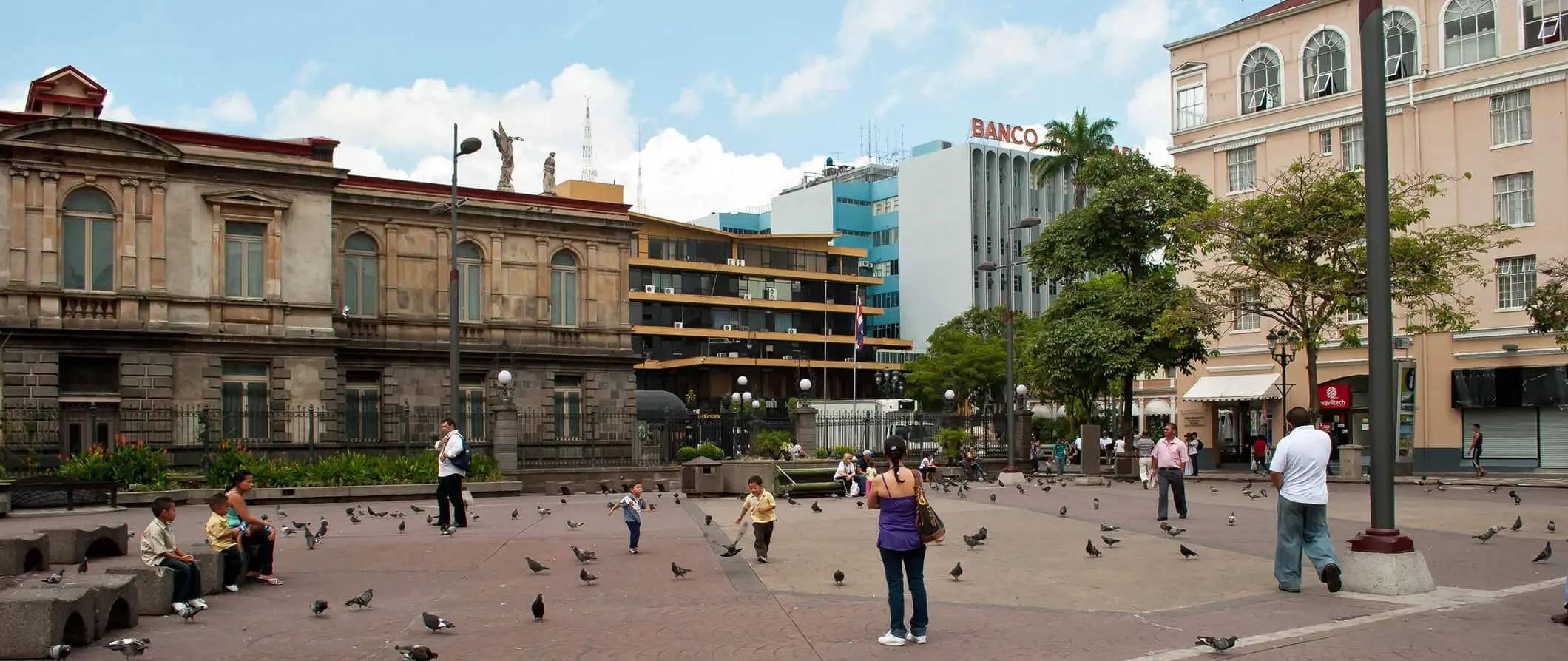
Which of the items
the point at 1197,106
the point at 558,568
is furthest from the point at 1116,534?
the point at 1197,106

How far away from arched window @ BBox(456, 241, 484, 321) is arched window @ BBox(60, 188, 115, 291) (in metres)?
10.3

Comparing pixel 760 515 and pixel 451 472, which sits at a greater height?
pixel 451 472

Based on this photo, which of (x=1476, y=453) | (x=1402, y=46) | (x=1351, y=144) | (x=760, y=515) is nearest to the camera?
(x=760, y=515)

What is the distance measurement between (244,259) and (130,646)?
1086 inches

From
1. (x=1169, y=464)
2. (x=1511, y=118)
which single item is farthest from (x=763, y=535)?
(x=1511, y=118)

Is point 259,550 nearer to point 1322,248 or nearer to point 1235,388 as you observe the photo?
point 1322,248

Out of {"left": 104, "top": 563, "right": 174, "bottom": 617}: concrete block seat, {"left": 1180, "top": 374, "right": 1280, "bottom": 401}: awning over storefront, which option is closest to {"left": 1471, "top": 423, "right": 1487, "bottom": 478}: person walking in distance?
{"left": 1180, "top": 374, "right": 1280, "bottom": 401}: awning over storefront

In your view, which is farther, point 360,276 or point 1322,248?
point 360,276

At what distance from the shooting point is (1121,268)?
43594mm

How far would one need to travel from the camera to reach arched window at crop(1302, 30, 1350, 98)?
147 ft

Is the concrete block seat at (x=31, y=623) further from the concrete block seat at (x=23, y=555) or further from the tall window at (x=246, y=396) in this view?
the tall window at (x=246, y=396)

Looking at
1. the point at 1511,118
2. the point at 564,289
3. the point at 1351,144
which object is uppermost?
the point at 1511,118

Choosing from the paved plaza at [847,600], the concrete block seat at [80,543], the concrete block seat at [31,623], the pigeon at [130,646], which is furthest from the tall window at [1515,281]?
the concrete block seat at [31,623]

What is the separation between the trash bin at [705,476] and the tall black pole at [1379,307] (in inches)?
698
